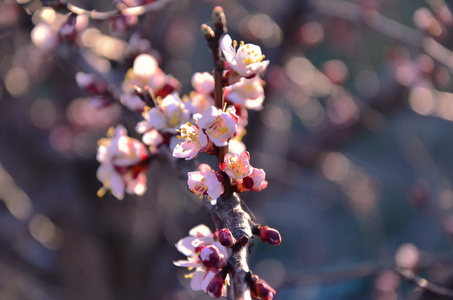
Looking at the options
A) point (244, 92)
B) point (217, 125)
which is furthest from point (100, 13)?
point (217, 125)

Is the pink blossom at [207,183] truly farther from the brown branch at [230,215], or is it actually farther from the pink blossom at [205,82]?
the pink blossom at [205,82]

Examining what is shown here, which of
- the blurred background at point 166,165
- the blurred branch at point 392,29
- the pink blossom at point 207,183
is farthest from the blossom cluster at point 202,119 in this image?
the blurred branch at point 392,29

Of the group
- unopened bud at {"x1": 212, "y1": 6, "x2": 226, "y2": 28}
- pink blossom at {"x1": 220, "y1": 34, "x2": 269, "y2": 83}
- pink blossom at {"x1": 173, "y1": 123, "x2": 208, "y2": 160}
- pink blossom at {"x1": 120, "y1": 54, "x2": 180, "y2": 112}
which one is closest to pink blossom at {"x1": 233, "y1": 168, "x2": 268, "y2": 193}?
pink blossom at {"x1": 173, "y1": 123, "x2": 208, "y2": 160}

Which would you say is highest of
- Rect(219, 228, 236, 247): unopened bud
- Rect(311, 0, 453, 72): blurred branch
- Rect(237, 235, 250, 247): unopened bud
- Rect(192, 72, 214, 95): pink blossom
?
Rect(311, 0, 453, 72): blurred branch

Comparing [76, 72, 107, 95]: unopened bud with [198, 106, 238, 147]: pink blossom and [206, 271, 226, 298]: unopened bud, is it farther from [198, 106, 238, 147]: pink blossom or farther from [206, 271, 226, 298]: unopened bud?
[206, 271, 226, 298]: unopened bud

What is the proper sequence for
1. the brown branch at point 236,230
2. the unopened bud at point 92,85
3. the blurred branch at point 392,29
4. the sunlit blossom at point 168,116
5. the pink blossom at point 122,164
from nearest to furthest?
the brown branch at point 236,230 < the sunlit blossom at point 168,116 < the pink blossom at point 122,164 < the unopened bud at point 92,85 < the blurred branch at point 392,29

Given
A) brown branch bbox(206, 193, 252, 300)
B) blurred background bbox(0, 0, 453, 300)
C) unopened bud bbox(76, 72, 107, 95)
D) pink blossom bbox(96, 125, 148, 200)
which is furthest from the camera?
blurred background bbox(0, 0, 453, 300)

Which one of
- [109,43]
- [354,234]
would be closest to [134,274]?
[109,43]

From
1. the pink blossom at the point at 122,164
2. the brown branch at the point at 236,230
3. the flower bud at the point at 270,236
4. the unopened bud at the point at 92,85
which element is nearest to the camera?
the brown branch at the point at 236,230
